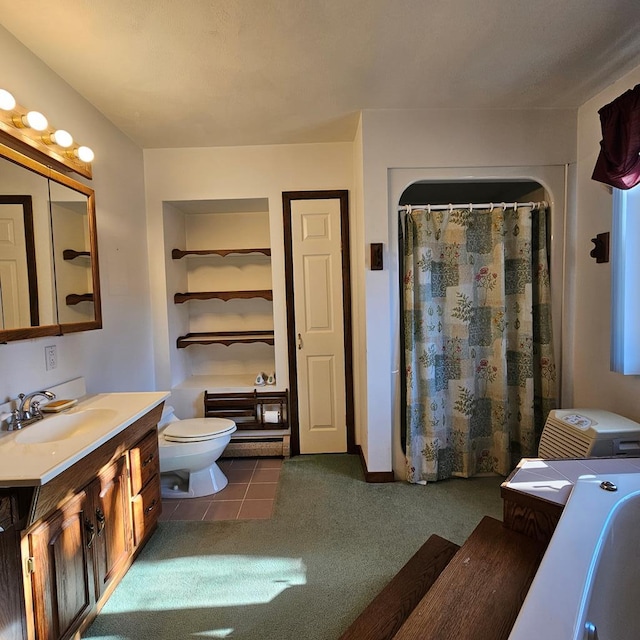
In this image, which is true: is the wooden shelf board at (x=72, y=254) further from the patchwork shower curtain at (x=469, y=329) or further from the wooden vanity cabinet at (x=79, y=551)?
the patchwork shower curtain at (x=469, y=329)

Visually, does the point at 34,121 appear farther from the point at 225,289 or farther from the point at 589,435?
the point at 589,435

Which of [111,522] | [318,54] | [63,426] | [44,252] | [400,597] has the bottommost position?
[400,597]

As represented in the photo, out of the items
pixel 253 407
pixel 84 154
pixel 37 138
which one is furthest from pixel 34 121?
pixel 253 407

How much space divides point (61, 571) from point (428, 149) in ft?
8.81

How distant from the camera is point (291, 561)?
5.59 feet

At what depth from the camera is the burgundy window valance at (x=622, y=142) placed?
5.52 feet

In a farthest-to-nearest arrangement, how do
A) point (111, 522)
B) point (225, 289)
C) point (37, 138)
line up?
point (225, 289), point (37, 138), point (111, 522)

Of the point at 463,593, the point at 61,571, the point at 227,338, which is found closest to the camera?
the point at 463,593

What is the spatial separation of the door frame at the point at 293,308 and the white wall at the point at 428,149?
0.50 metres

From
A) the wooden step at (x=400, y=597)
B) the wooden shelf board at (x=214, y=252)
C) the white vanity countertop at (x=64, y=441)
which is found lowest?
the wooden step at (x=400, y=597)

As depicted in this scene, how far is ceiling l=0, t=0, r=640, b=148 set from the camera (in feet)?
4.70

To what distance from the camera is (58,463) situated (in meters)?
1.08

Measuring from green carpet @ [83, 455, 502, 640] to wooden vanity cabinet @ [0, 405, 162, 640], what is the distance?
0.19 metres

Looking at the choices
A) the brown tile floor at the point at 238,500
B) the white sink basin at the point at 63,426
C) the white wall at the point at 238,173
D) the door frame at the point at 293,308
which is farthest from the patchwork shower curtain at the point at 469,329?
the white sink basin at the point at 63,426
